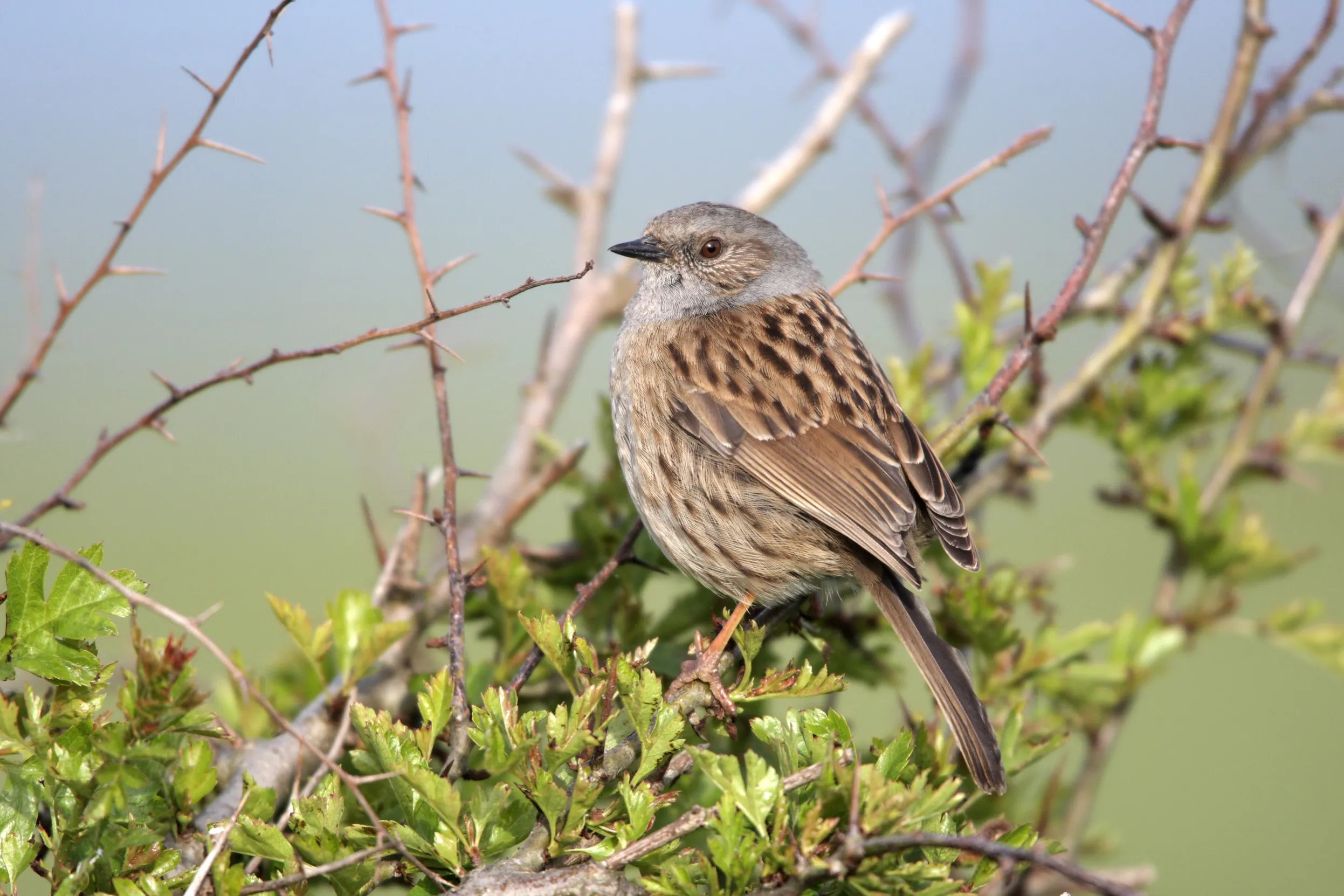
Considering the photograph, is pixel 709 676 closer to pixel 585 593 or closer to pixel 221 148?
pixel 585 593

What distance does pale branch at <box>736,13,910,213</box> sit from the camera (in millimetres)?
3656

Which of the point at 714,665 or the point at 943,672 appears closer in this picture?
the point at 714,665

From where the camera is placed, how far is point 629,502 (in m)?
3.13

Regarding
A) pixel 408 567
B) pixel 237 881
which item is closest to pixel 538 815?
pixel 237 881

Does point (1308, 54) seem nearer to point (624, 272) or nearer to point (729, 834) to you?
point (624, 272)

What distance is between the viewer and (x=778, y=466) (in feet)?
9.59

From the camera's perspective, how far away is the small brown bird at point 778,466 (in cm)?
276

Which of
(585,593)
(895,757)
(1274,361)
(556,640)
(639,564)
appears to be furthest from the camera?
(1274,361)

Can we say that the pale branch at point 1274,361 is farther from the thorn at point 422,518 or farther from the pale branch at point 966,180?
the thorn at point 422,518

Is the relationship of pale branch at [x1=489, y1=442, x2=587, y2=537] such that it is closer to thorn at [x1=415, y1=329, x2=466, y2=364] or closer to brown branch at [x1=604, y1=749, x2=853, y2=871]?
thorn at [x1=415, y1=329, x2=466, y2=364]

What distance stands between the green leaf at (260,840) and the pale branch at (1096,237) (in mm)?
1619

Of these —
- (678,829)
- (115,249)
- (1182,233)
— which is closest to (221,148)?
(115,249)

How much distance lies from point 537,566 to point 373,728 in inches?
47.6

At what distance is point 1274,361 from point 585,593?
204 cm
